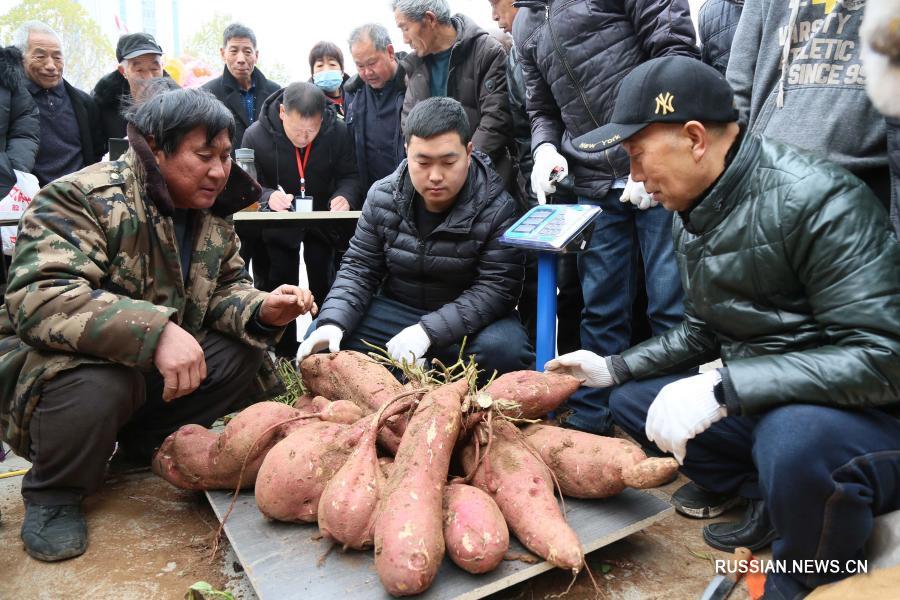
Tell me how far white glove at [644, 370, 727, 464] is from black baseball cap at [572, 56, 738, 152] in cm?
69

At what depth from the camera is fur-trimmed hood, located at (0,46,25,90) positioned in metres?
4.09

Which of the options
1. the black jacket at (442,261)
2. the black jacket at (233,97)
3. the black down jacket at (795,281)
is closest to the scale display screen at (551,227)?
the black jacket at (442,261)

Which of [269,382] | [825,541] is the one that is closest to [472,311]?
[269,382]

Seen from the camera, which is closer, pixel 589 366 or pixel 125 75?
pixel 589 366

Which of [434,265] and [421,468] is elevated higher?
[434,265]

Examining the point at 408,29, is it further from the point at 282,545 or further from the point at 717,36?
the point at 282,545

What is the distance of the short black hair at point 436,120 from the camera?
2846 millimetres

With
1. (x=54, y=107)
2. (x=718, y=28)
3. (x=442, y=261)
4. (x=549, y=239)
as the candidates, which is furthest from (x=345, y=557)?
(x=54, y=107)

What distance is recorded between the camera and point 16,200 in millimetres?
3650

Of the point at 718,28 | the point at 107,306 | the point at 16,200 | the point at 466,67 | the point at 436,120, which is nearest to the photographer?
the point at 107,306

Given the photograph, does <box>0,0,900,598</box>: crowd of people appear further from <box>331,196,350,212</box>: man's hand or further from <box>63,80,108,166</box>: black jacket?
<box>63,80,108,166</box>: black jacket

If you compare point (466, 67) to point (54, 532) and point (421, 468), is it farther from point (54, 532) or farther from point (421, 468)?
point (54, 532)

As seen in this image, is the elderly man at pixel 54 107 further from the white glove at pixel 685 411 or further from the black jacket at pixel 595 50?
the white glove at pixel 685 411

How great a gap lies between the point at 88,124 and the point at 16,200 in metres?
1.19
